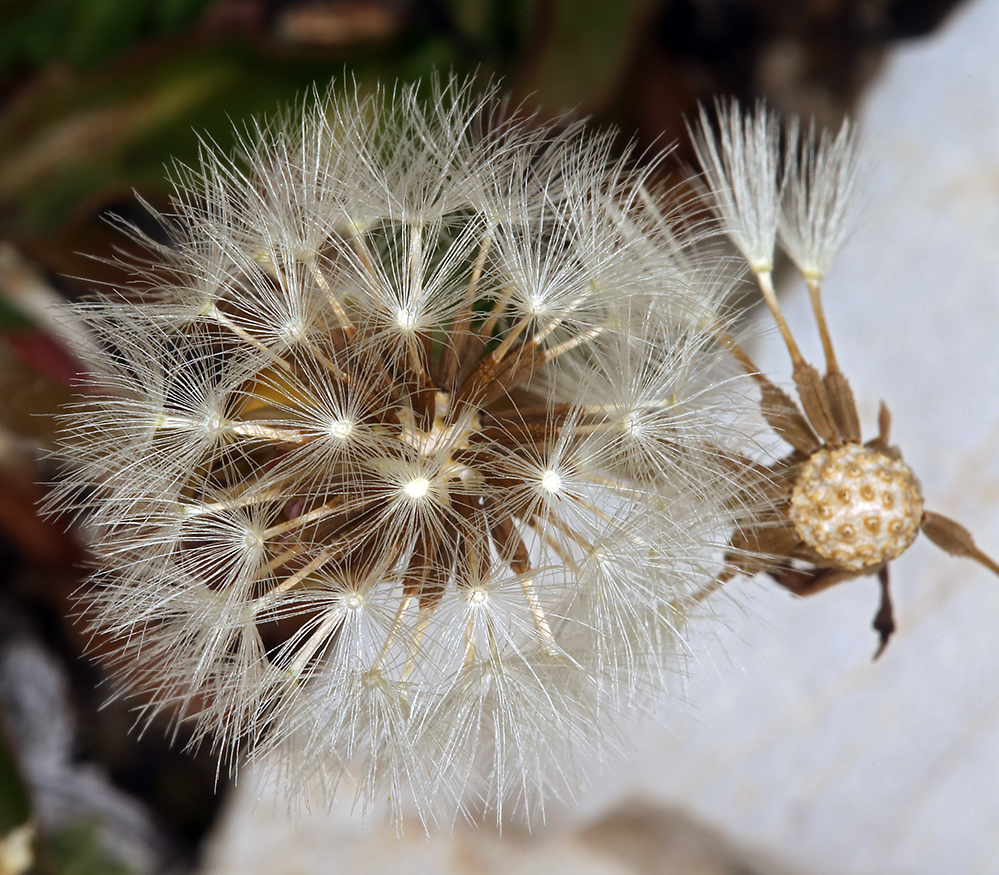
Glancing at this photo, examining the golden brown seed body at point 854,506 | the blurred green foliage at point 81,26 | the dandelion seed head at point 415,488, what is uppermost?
the blurred green foliage at point 81,26

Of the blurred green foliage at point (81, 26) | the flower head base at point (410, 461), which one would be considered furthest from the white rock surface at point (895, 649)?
the blurred green foliage at point (81, 26)

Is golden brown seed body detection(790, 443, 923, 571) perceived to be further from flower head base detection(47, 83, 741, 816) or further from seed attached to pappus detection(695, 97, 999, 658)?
flower head base detection(47, 83, 741, 816)

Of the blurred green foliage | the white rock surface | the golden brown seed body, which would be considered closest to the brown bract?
the golden brown seed body

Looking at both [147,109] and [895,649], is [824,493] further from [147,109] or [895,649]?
[147,109]

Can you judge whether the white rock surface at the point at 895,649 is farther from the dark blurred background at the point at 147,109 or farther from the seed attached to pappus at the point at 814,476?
the seed attached to pappus at the point at 814,476

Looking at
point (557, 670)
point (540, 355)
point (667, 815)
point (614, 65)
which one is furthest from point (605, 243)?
point (667, 815)

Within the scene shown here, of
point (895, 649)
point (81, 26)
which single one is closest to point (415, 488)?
point (895, 649)

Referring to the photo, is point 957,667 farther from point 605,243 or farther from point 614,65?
point 614,65
